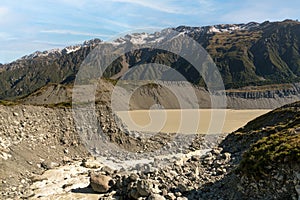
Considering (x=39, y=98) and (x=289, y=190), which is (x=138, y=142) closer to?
(x=289, y=190)

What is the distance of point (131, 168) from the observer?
29812 millimetres

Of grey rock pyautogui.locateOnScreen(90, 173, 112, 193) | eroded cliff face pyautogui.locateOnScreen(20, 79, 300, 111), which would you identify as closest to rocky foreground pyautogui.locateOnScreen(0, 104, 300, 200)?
grey rock pyautogui.locateOnScreen(90, 173, 112, 193)

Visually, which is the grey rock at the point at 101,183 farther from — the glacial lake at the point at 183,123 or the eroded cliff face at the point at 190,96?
the eroded cliff face at the point at 190,96

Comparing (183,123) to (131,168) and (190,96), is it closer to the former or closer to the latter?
(131,168)

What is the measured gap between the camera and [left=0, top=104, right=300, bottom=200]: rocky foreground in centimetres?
1839

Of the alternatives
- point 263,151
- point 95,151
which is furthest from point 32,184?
point 263,151

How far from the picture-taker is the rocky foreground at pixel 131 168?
1839 cm

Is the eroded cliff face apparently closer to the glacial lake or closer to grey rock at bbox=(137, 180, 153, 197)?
the glacial lake

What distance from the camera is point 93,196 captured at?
24.8 m

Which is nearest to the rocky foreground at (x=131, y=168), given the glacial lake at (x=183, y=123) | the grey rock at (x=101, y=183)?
the grey rock at (x=101, y=183)

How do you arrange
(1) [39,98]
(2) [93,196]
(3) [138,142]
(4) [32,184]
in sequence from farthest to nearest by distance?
1. (1) [39,98]
2. (3) [138,142]
3. (4) [32,184]
4. (2) [93,196]

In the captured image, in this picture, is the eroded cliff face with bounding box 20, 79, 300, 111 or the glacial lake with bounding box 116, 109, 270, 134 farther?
the eroded cliff face with bounding box 20, 79, 300, 111

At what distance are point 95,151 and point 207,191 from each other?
20.7 m

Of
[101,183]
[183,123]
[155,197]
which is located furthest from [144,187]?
[183,123]
